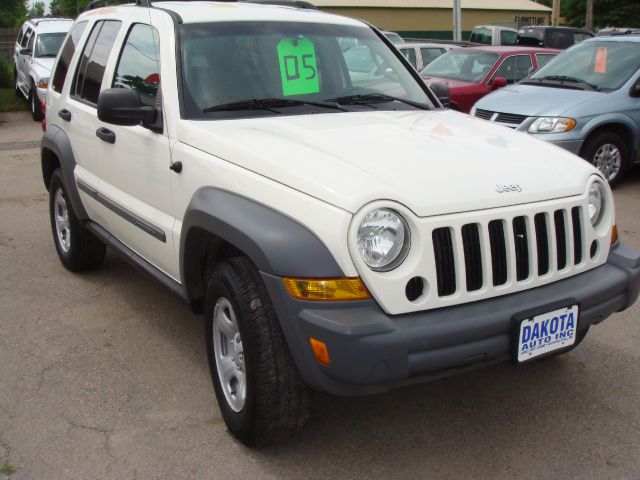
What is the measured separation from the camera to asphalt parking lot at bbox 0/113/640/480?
303cm

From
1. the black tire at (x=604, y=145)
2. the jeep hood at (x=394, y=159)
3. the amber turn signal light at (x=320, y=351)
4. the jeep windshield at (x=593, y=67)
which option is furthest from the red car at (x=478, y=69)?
the amber turn signal light at (x=320, y=351)

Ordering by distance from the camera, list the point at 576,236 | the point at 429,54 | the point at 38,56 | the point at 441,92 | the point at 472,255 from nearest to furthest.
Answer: the point at 472,255, the point at 576,236, the point at 441,92, the point at 38,56, the point at 429,54

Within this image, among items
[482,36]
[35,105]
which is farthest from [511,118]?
[482,36]

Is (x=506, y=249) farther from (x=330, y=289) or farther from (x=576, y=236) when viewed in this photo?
(x=330, y=289)

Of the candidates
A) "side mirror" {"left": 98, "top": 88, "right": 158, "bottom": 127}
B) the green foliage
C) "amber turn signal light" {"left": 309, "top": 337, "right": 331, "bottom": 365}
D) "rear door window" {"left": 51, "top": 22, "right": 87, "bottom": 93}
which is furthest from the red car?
the green foliage

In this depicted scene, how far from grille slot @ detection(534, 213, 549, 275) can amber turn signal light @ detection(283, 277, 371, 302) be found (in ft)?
2.65

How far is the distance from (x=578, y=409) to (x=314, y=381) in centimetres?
151

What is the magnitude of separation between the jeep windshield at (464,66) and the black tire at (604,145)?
135 inches

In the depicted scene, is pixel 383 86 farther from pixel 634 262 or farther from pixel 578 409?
pixel 578 409

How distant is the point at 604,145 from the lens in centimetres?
784

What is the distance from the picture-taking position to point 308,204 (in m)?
2.73

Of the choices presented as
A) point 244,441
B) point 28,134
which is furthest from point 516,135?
point 28,134

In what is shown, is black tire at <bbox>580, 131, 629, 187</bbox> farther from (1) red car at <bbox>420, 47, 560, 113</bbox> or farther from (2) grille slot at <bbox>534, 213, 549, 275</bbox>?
(2) grille slot at <bbox>534, 213, 549, 275</bbox>

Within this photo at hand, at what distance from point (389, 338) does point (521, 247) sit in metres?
0.73
